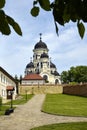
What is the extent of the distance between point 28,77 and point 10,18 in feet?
297

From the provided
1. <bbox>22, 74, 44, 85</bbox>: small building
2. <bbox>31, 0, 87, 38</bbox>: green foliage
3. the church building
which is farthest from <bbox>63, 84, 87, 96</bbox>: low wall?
<bbox>31, 0, 87, 38</bbox>: green foliage

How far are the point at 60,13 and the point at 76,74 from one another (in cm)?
10450

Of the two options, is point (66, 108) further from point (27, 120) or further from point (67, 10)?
point (67, 10)

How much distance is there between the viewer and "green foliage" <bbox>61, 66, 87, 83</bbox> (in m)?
105

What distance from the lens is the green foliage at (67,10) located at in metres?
2.51

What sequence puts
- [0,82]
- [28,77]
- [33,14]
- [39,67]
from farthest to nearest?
1. [39,67]
2. [28,77]
3. [0,82]
4. [33,14]

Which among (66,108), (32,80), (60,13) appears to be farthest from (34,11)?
(32,80)

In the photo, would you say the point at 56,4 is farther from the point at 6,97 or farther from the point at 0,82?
the point at 6,97

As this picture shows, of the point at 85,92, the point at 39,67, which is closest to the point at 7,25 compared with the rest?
the point at 85,92

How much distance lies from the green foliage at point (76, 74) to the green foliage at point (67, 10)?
102 metres

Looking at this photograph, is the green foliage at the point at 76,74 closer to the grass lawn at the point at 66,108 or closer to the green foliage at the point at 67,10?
the grass lawn at the point at 66,108

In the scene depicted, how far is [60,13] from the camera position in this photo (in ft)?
8.78

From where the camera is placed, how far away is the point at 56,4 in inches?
108

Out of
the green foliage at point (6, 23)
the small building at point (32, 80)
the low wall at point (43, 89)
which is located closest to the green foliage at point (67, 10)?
the green foliage at point (6, 23)
